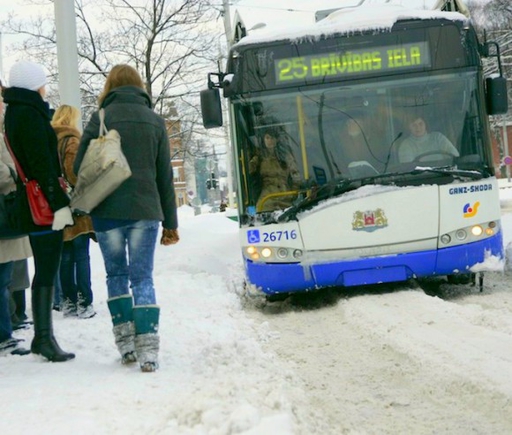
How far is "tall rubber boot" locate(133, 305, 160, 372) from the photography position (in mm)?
4766

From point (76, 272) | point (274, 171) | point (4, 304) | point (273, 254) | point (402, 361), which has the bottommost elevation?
point (402, 361)

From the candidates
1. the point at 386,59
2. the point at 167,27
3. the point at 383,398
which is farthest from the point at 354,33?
the point at 167,27

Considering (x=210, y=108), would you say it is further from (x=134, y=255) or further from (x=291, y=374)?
(x=291, y=374)

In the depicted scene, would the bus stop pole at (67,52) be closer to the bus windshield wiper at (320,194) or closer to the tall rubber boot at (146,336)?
Answer: the bus windshield wiper at (320,194)

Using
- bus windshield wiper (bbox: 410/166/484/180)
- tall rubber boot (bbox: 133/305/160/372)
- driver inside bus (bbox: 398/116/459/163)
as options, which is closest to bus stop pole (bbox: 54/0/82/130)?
driver inside bus (bbox: 398/116/459/163)

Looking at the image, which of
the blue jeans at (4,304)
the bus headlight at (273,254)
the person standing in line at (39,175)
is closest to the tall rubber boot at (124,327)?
the person standing in line at (39,175)

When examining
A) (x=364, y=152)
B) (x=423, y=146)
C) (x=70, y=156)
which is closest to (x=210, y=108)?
(x=364, y=152)

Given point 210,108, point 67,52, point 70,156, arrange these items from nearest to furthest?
point 70,156 → point 210,108 → point 67,52

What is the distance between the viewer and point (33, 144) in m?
5.00

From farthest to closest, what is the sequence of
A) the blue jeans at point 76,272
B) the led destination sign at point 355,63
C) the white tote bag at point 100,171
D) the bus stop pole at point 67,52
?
1. the bus stop pole at point 67,52
2. the led destination sign at point 355,63
3. the blue jeans at point 76,272
4. the white tote bag at point 100,171

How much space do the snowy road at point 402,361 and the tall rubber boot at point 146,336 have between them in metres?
0.98

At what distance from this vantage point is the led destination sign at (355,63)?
8438 millimetres

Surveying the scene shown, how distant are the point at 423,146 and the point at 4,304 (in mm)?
4838

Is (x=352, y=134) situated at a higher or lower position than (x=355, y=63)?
lower
